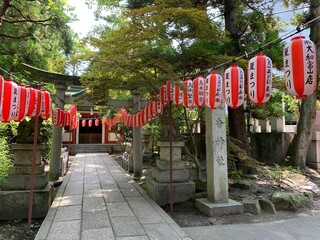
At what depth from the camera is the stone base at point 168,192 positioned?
655 centimetres

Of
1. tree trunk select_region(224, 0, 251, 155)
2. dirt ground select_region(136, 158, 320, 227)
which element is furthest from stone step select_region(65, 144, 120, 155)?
tree trunk select_region(224, 0, 251, 155)

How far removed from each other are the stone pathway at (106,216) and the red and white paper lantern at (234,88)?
2467 millimetres

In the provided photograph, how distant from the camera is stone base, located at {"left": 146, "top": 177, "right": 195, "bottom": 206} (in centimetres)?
655

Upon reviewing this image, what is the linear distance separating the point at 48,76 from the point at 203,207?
707 cm

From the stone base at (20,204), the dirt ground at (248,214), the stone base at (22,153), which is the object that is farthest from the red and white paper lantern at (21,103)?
the dirt ground at (248,214)

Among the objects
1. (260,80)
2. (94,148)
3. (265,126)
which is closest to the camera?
(260,80)

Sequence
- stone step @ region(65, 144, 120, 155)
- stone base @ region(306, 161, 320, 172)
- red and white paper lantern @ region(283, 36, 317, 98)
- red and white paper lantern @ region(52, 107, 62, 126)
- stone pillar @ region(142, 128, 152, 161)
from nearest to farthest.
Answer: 1. red and white paper lantern @ region(283, 36, 317, 98)
2. red and white paper lantern @ region(52, 107, 62, 126)
3. stone base @ region(306, 161, 320, 172)
4. stone pillar @ region(142, 128, 152, 161)
5. stone step @ region(65, 144, 120, 155)

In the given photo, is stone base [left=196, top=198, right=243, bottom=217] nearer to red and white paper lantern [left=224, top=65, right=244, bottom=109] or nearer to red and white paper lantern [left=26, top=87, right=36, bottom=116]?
red and white paper lantern [left=224, top=65, right=244, bottom=109]

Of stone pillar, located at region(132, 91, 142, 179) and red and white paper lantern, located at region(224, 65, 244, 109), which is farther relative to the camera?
stone pillar, located at region(132, 91, 142, 179)

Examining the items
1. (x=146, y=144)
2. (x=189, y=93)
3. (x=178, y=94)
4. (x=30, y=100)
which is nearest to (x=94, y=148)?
(x=146, y=144)

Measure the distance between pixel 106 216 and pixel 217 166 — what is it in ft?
9.11

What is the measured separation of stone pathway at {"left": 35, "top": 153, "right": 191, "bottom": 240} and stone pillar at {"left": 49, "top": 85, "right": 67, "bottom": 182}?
1156mm

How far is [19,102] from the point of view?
15.9ft

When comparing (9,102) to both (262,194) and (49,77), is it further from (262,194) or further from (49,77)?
(262,194)
